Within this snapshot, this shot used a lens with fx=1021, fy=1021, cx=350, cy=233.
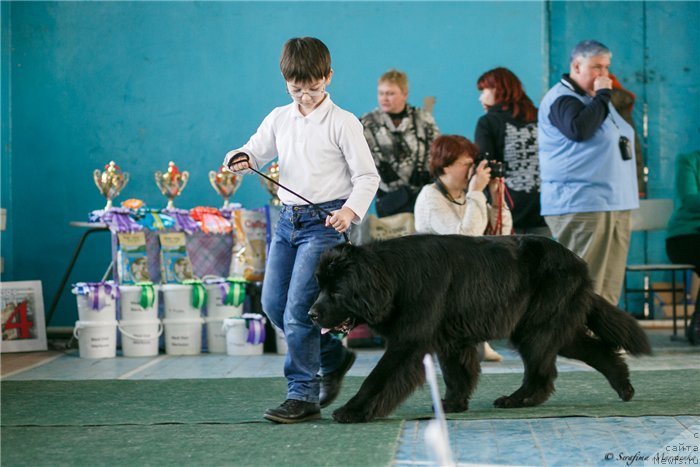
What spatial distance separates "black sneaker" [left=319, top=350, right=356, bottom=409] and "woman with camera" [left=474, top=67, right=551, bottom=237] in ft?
8.08

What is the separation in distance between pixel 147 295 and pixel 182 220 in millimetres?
592

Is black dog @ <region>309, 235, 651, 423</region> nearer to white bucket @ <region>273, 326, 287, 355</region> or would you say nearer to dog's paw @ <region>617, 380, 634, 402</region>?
dog's paw @ <region>617, 380, 634, 402</region>

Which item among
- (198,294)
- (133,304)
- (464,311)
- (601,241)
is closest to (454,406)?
(464,311)

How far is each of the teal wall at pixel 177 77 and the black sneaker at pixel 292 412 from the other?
169 inches

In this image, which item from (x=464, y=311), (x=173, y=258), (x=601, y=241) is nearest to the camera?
(x=464, y=311)

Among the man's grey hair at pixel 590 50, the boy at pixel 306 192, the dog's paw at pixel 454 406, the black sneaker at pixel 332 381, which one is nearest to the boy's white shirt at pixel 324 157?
the boy at pixel 306 192

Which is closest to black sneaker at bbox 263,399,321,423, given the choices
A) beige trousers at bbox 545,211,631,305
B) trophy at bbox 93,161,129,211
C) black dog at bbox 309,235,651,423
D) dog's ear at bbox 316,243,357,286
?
black dog at bbox 309,235,651,423

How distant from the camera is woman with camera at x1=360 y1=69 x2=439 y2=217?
673cm

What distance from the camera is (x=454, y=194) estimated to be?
5867 mm

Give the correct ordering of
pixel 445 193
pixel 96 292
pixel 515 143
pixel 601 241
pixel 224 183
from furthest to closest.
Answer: pixel 224 183 < pixel 96 292 < pixel 515 143 < pixel 445 193 < pixel 601 241

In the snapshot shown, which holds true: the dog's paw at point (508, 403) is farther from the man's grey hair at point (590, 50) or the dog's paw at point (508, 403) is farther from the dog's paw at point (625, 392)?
the man's grey hair at point (590, 50)

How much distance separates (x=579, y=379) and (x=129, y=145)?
4371mm

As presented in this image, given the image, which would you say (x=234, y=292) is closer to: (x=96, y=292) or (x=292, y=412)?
(x=96, y=292)

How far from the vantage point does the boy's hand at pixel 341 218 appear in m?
3.76
